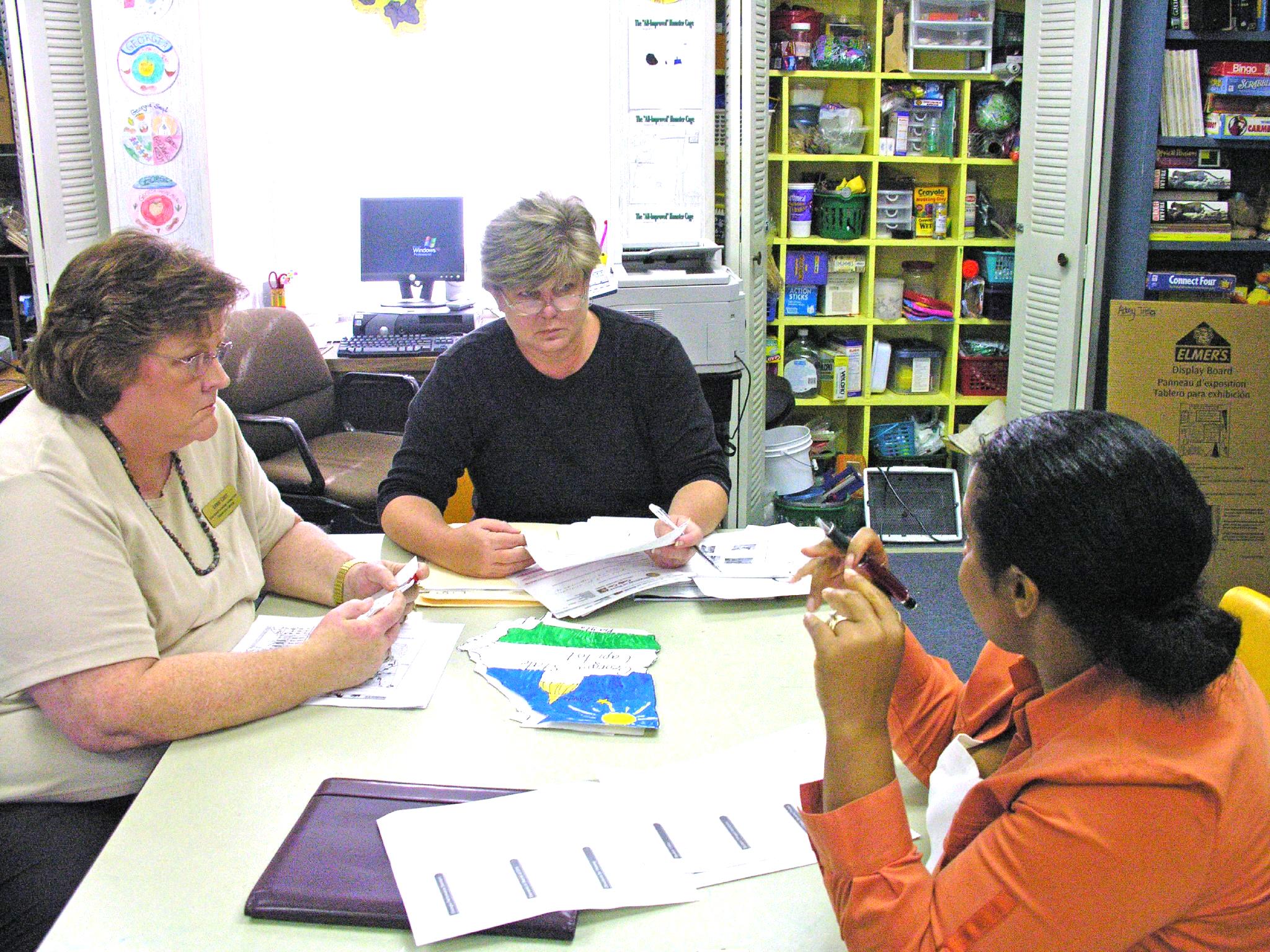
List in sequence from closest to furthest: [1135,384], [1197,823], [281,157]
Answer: [1197,823], [1135,384], [281,157]

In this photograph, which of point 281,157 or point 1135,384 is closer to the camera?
point 1135,384

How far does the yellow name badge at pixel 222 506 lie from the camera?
1.58m

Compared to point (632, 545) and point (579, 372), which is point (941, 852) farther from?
point (579, 372)

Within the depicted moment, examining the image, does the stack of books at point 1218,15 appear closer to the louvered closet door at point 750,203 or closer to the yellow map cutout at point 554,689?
the louvered closet door at point 750,203

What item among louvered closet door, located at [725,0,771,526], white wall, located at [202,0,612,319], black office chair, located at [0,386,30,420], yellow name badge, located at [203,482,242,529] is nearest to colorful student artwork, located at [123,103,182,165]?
white wall, located at [202,0,612,319]

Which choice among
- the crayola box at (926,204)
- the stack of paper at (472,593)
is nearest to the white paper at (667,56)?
the crayola box at (926,204)

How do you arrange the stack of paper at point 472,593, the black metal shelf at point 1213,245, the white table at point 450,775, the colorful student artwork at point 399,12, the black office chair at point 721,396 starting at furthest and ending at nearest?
the colorful student artwork at point 399,12 < the black metal shelf at point 1213,245 < the black office chair at point 721,396 < the stack of paper at point 472,593 < the white table at point 450,775

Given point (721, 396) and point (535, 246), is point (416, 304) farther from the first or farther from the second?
point (535, 246)

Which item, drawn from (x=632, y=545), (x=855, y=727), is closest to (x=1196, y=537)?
(x=855, y=727)

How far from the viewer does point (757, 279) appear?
388 centimetres

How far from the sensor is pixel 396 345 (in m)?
3.83

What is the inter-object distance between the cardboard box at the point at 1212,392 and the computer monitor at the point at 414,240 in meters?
2.39

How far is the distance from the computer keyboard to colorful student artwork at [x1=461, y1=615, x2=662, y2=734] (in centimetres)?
232

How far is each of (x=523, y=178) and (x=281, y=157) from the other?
3.20ft
